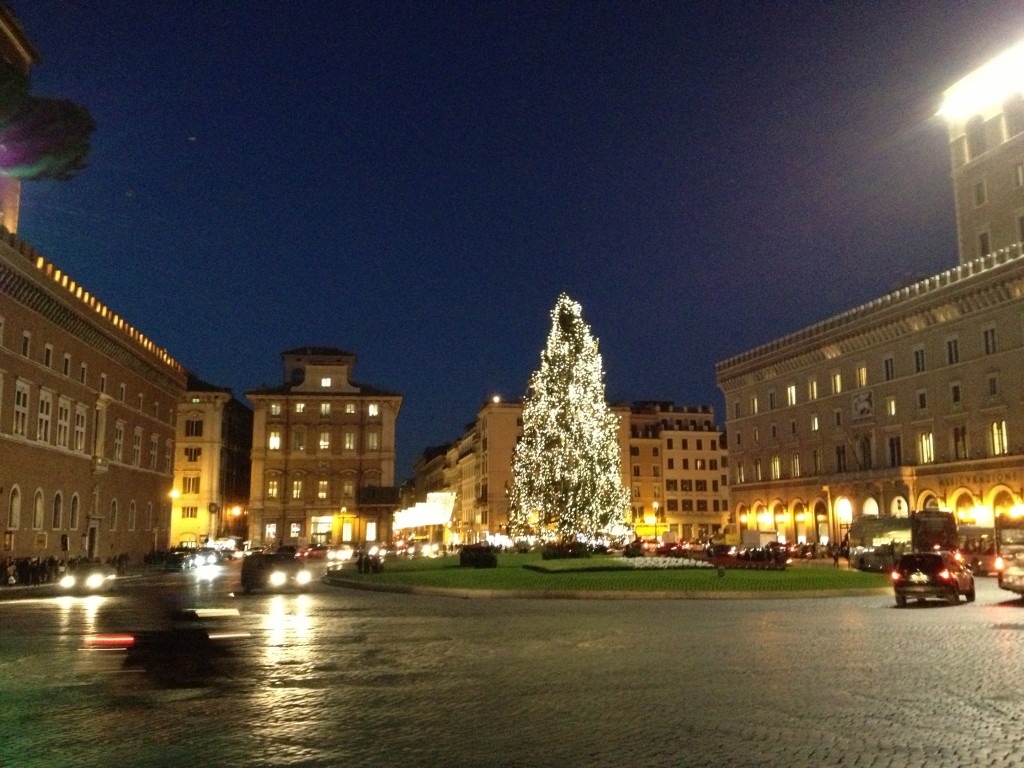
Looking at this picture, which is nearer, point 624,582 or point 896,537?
point 624,582

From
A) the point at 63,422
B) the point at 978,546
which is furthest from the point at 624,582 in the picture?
the point at 63,422

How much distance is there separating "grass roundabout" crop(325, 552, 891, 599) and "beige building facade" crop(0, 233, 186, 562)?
20.3 metres

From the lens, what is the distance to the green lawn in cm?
3231

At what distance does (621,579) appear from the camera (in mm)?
34219

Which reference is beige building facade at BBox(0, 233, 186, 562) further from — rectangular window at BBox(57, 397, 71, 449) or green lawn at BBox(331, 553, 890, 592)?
green lawn at BBox(331, 553, 890, 592)

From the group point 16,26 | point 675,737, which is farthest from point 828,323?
point 675,737

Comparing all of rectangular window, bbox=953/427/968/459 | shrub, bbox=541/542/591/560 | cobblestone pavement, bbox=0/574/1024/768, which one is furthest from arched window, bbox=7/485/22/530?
rectangular window, bbox=953/427/968/459

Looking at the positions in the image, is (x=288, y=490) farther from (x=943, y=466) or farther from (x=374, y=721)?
(x=374, y=721)

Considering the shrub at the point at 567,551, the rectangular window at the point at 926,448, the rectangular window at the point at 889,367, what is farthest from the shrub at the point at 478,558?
the rectangular window at the point at 889,367

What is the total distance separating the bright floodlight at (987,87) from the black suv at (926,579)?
5128cm

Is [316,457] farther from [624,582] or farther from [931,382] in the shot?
[624,582]

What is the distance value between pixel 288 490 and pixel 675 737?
97.2 m

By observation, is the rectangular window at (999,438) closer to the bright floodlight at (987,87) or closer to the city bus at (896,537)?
the city bus at (896,537)

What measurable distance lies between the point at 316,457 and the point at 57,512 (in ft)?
157
